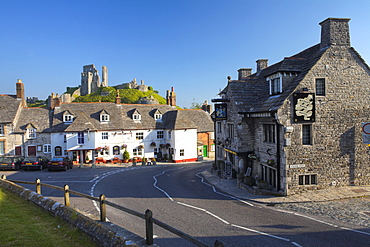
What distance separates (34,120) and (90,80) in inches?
2714

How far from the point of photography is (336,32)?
61.0 feet

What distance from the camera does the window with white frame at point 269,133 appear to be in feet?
63.7

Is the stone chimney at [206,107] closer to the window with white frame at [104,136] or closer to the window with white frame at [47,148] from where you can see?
the window with white frame at [104,136]

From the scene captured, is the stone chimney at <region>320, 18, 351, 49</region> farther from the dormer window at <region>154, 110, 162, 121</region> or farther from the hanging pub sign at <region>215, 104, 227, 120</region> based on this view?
the dormer window at <region>154, 110, 162, 121</region>

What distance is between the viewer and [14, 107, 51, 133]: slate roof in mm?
38031

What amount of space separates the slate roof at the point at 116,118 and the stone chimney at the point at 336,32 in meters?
26.1

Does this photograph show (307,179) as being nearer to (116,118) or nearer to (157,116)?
(157,116)

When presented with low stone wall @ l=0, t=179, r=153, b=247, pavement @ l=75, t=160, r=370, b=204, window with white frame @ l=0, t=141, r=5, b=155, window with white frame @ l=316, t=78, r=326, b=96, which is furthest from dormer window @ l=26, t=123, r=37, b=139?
window with white frame @ l=316, t=78, r=326, b=96

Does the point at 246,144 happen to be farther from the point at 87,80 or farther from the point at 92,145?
the point at 87,80

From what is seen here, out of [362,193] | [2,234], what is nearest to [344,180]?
[362,193]

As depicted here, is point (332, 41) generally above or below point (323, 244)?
above

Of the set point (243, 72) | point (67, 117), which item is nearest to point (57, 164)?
point (67, 117)

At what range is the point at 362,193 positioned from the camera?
17.2m

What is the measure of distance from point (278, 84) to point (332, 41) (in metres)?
4.56
